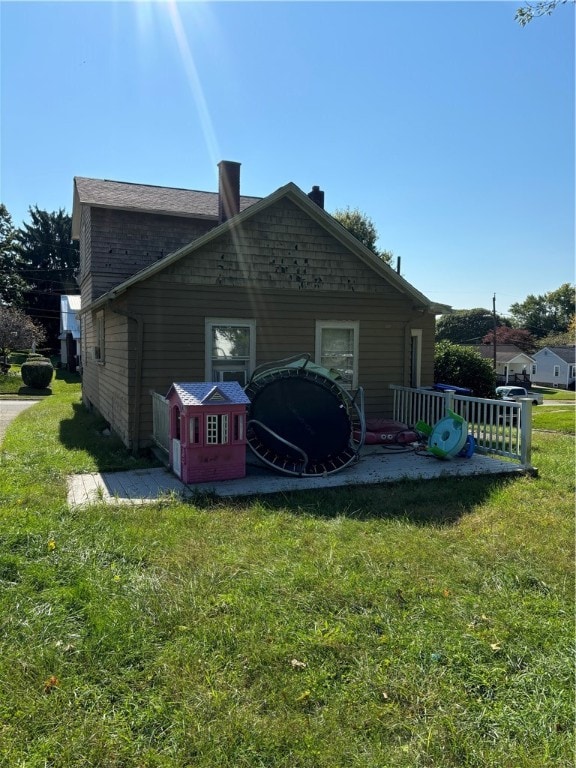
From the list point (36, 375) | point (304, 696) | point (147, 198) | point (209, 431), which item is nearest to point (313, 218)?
point (209, 431)

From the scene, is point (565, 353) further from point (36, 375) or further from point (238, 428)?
Answer: point (238, 428)

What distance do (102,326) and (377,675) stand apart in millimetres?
10829

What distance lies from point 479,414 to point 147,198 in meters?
10.0

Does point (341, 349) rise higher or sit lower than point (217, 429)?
higher

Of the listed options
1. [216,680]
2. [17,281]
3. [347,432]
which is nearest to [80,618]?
[216,680]

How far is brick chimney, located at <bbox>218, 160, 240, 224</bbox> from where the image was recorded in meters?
11.3

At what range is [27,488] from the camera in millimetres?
6402

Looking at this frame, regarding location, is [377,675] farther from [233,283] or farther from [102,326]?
[102,326]

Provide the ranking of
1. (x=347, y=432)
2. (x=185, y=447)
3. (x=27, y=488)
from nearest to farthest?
(x=27, y=488)
(x=185, y=447)
(x=347, y=432)

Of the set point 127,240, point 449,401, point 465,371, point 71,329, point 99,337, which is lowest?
point 449,401

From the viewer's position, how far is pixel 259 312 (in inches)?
380

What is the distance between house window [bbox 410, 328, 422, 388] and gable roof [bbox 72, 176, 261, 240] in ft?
19.2

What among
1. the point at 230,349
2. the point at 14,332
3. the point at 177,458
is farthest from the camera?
the point at 14,332

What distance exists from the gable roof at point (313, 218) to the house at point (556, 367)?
5923 centimetres
